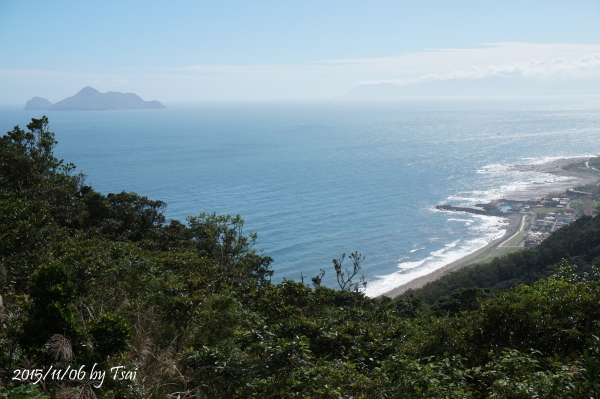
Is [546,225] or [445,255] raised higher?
[546,225]

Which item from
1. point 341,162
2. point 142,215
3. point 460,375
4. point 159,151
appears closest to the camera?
point 460,375

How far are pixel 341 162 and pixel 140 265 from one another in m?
87.7

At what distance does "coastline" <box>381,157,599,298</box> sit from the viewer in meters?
43.7

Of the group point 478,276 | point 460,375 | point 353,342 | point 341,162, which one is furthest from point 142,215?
point 341,162

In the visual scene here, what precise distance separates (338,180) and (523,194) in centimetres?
2859

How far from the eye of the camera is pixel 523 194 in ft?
225

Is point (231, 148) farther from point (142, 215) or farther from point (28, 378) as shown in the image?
point (28, 378)

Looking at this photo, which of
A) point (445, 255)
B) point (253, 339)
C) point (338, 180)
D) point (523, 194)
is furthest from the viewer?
point (338, 180)

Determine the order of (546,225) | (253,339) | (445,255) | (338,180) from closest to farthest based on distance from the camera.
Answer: (253,339), (445,255), (546,225), (338,180)

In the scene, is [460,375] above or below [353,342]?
above

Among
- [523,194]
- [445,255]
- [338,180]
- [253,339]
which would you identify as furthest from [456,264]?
[253,339]

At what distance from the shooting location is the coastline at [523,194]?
4372 cm

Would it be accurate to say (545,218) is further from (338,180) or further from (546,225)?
(338,180)

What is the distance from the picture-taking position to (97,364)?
5105mm
